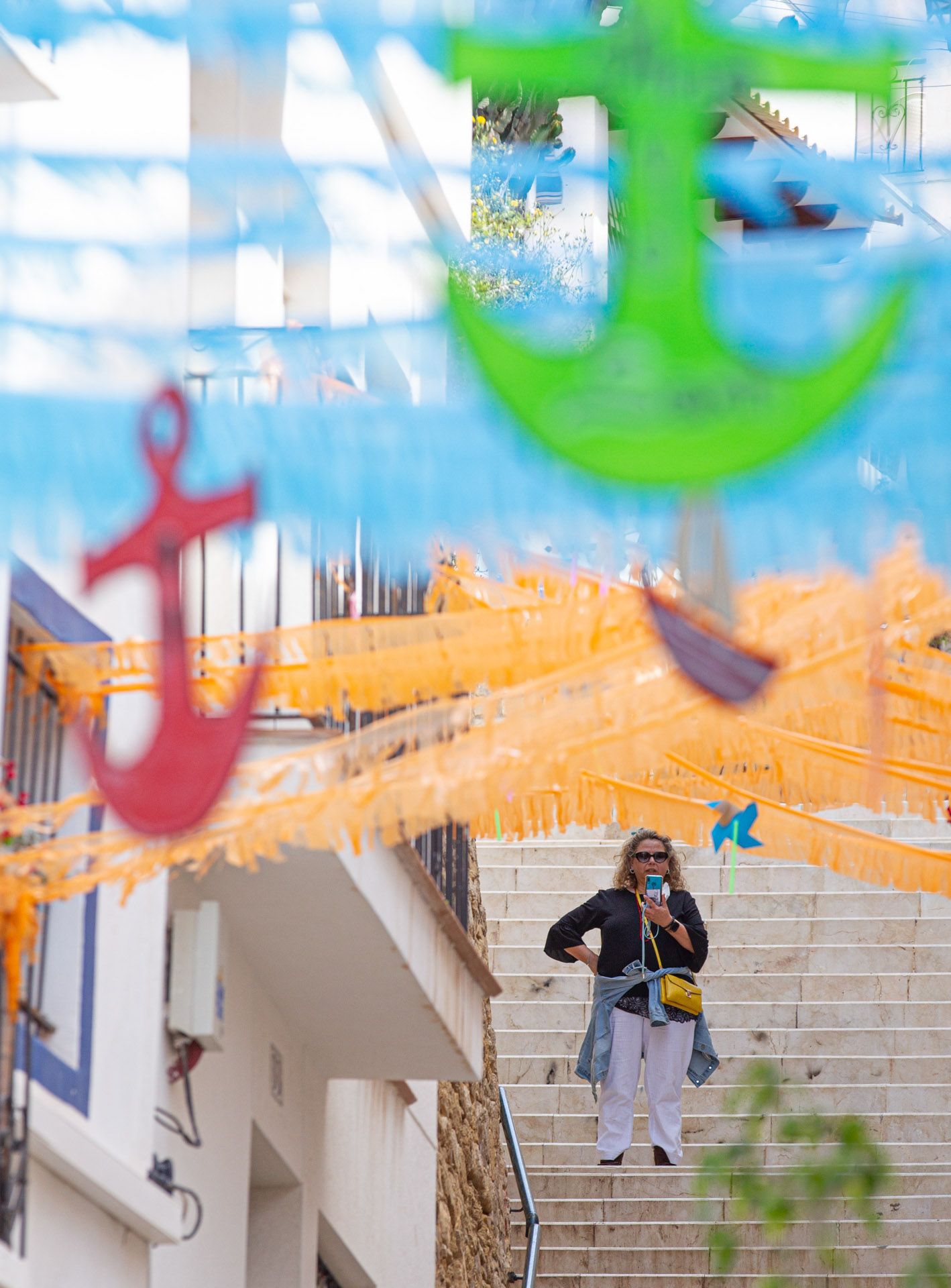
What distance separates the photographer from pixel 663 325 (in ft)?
10.3

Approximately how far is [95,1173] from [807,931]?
11674 mm

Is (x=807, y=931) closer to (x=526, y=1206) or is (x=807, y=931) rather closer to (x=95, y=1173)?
(x=526, y=1206)

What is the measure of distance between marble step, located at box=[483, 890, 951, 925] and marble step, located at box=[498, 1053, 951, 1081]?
2.08 m

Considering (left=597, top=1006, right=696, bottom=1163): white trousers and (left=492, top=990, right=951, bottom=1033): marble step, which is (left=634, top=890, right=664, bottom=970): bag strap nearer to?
(left=597, top=1006, right=696, bottom=1163): white trousers

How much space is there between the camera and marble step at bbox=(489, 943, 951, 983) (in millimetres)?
16406

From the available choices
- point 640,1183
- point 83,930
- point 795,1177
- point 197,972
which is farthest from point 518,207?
point 795,1177

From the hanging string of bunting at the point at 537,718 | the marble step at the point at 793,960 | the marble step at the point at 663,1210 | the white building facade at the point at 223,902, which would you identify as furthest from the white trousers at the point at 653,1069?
the marble step at the point at 793,960

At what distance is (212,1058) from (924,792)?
3.30 meters

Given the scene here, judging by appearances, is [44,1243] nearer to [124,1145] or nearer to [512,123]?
[124,1145]

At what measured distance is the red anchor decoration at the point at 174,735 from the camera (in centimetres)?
321

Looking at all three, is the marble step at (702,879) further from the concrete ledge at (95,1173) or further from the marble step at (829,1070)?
the concrete ledge at (95,1173)

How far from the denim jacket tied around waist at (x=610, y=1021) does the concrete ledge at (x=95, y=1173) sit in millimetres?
3635

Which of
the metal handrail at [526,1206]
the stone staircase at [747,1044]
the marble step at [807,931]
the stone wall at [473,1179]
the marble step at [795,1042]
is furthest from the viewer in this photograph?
the marble step at [807,931]

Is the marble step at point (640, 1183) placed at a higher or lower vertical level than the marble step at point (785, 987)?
lower
